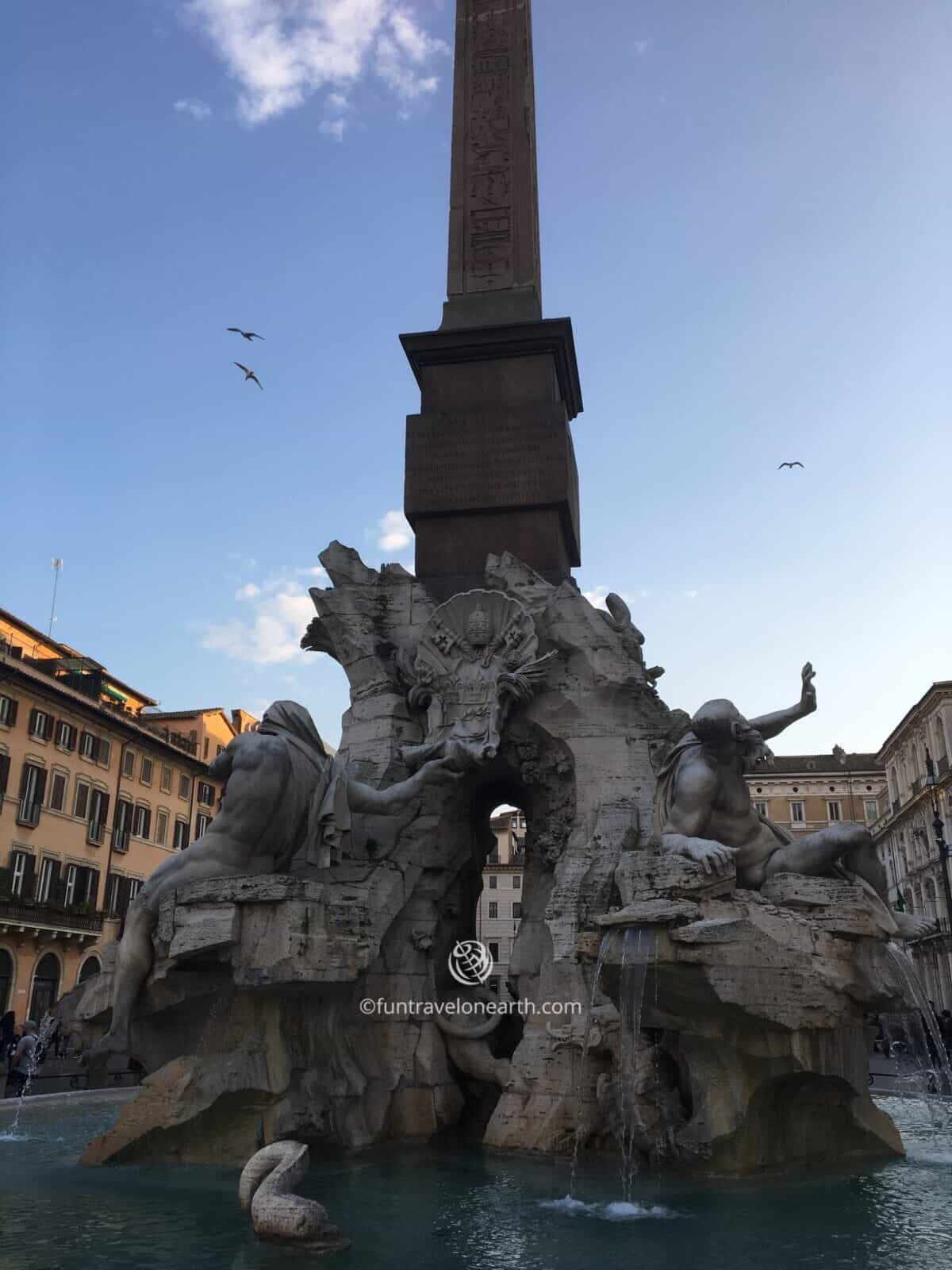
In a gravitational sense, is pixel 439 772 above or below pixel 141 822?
below

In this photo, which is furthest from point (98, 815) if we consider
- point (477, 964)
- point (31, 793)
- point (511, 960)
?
point (511, 960)

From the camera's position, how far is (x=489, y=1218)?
17.2ft

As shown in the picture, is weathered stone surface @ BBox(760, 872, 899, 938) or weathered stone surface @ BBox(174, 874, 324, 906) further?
weathered stone surface @ BBox(174, 874, 324, 906)

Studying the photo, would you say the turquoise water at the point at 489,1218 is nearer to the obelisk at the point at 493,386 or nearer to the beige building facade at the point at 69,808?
the obelisk at the point at 493,386

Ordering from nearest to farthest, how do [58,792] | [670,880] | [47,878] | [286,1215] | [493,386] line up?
[286,1215]
[670,880]
[493,386]
[47,878]
[58,792]

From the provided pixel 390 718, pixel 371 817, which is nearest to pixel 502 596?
pixel 390 718

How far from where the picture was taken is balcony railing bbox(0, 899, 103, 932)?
992 inches

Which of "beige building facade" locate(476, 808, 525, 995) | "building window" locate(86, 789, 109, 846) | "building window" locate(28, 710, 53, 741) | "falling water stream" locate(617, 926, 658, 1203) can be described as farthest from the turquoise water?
"beige building facade" locate(476, 808, 525, 995)

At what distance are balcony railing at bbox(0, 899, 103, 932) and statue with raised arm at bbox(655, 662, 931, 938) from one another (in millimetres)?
22159

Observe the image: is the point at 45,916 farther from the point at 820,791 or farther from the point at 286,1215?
the point at 820,791

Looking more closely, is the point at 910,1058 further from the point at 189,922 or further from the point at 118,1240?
the point at 118,1240

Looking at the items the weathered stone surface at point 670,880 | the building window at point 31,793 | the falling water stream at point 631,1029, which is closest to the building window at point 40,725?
the building window at point 31,793

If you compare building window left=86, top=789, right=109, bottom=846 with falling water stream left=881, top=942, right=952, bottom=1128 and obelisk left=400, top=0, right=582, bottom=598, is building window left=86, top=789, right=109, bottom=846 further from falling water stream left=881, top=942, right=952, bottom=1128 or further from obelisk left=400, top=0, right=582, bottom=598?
falling water stream left=881, top=942, right=952, bottom=1128

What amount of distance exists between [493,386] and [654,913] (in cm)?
609
